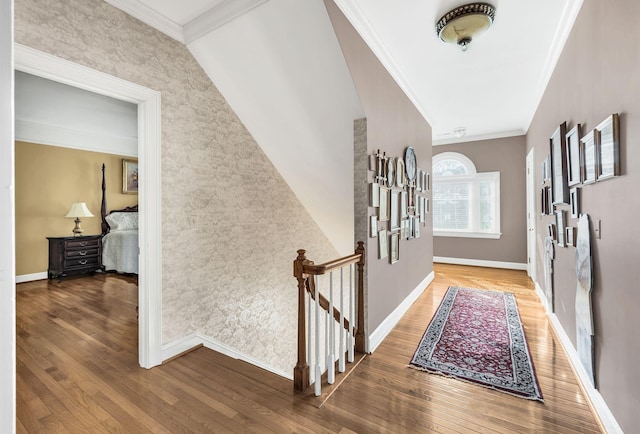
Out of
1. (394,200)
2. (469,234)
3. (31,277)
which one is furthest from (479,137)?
(31,277)

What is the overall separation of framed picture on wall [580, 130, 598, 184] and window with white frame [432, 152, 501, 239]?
171 inches

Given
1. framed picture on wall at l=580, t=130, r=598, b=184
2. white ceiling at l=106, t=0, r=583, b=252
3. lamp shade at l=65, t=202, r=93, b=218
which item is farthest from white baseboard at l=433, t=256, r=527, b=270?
lamp shade at l=65, t=202, r=93, b=218

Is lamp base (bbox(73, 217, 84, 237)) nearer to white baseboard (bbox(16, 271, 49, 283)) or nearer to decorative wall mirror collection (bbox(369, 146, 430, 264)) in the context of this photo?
white baseboard (bbox(16, 271, 49, 283))

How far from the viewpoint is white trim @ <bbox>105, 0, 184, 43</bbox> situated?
6.56 ft

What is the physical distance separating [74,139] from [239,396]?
581 centimetres

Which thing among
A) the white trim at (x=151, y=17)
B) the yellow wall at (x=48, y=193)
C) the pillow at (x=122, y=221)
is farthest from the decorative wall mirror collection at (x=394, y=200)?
Answer: the yellow wall at (x=48, y=193)

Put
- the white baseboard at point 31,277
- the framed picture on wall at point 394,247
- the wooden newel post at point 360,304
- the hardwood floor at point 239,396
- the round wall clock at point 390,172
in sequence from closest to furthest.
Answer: the hardwood floor at point 239,396, the wooden newel post at point 360,304, the round wall clock at point 390,172, the framed picture on wall at point 394,247, the white baseboard at point 31,277

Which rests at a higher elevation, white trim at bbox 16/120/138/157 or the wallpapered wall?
white trim at bbox 16/120/138/157

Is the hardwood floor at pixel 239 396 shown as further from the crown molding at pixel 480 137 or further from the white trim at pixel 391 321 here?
the crown molding at pixel 480 137

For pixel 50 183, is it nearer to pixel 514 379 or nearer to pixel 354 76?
pixel 354 76

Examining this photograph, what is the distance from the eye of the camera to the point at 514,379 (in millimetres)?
2104

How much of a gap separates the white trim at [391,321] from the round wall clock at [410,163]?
1.53 m

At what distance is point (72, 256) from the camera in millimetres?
4906

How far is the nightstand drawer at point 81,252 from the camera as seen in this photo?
486 cm
